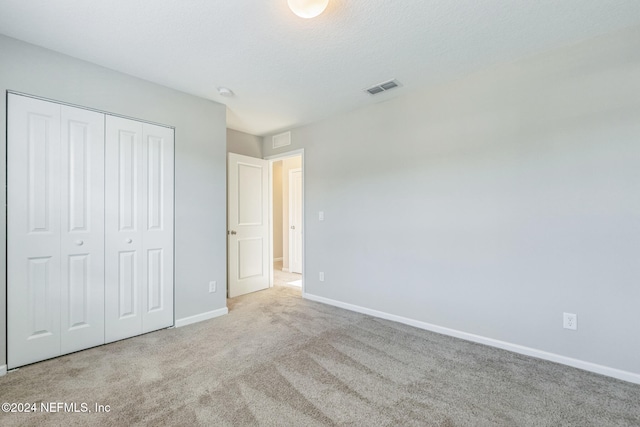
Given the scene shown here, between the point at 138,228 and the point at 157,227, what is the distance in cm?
17

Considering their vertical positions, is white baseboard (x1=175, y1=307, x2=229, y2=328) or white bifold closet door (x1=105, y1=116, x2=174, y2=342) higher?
white bifold closet door (x1=105, y1=116, x2=174, y2=342)

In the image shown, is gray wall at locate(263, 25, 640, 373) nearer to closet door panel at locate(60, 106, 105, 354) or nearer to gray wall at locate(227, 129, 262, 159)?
gray wall at locate(227, 129, 262, 159)

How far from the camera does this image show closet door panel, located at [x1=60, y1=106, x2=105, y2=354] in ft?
7.77

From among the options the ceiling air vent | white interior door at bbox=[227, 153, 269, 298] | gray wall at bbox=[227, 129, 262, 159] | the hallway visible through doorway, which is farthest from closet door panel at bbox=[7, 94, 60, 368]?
the hallway visible through doorway

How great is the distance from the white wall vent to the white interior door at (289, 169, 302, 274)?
129 cm

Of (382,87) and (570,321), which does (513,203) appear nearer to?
(570,321)

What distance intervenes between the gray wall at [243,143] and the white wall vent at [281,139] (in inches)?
11.6

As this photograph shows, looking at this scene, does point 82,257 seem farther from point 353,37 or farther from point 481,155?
point 481,155

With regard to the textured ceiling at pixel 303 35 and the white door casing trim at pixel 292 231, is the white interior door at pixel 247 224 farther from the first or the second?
the textured ceiling at pixel 303 35

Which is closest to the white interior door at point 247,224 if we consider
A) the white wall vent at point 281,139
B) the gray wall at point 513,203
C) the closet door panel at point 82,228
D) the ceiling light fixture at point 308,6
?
the white wall vent at point 281,139

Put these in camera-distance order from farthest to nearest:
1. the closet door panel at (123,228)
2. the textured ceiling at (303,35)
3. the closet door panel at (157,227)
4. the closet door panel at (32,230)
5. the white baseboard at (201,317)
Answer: the white baseboard at (201,317), the closet door panel at (157,227), the closet door panel at (123,228), the closet door panel at (32,230), the textured ceiling at (303,35)

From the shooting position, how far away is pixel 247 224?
14.2ft

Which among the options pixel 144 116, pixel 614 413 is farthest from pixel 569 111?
pixel 144 116

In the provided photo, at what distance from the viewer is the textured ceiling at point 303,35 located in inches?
71.9
